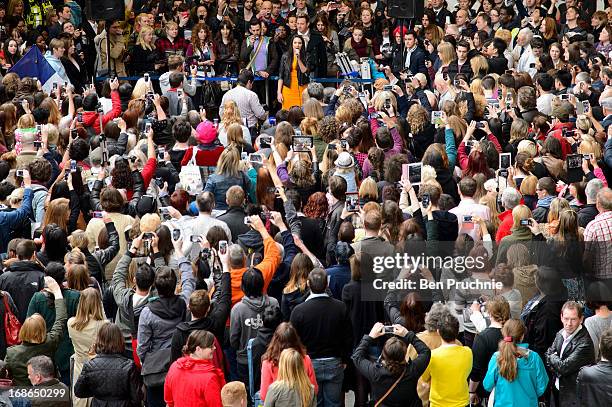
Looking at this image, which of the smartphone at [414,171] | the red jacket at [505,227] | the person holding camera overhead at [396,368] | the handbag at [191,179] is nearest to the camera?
the person holding camera overhead at [396,368]

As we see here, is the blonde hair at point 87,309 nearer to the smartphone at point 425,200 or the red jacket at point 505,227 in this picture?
the smartphone at point 425,200

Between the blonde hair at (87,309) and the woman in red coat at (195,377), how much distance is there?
3.07ft

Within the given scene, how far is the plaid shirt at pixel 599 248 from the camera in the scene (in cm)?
983

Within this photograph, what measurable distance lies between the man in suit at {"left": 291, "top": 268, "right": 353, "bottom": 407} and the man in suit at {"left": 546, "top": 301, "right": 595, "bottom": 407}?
53.8 inches

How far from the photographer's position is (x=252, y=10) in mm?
19844

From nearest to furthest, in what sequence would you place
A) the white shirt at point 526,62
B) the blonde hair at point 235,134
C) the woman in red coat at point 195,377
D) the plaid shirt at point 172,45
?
the woman in red coat at point 195,377, the blonde hair at point 235,134, the white shirt at point 526,62, the plaid shirt at point 172,45

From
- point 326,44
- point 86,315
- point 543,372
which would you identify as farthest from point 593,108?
point 86,315

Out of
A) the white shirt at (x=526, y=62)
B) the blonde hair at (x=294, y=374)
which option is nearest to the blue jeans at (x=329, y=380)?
the blonde hair at (x=294, y=374)

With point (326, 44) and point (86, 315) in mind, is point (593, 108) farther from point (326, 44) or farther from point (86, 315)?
point (86, 315)

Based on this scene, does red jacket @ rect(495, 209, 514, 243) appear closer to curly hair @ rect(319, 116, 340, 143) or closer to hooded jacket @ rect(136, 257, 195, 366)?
curly hair @ rect(319, 116, 340, 143)

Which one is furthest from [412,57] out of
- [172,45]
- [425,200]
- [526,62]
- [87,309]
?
[87,309]

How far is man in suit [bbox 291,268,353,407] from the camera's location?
8.80 meters

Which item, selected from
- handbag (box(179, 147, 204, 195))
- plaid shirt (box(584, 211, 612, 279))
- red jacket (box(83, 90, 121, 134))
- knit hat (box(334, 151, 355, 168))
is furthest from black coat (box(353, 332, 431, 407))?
red jacket (box(83, 90, 121, 134))

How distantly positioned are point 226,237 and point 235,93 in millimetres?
5322
